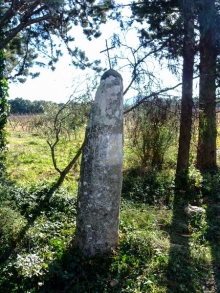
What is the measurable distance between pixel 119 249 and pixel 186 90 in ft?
17.5

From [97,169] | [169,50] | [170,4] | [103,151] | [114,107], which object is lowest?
[97,169]

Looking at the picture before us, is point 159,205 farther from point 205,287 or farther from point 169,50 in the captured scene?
point 169,50

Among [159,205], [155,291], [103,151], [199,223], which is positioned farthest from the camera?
[159,205]

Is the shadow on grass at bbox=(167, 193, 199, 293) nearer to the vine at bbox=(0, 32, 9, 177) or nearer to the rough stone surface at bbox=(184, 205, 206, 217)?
the rough stone surface at bbox=(184, 205, 206, 217)

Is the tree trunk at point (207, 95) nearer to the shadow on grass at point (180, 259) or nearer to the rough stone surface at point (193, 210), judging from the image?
the rough stone surface at point (193, 210)

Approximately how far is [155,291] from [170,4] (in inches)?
305

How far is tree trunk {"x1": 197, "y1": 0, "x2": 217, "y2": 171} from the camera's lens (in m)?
8.43

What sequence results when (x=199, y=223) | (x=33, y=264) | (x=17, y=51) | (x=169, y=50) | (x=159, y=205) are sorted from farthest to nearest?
(x=17, y=51) < (x=169, y=50) < (x=159, y=205) < (x=199, y=223) < (x=33, y=264)

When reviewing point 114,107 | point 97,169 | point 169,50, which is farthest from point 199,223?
point 169,50

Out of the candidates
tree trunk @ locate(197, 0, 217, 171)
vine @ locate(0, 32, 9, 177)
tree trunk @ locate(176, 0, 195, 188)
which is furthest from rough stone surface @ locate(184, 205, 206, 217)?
vine @ locate(0, 32, 9, 177)

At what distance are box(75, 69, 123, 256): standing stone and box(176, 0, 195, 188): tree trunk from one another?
4.05m

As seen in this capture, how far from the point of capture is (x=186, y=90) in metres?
7.86

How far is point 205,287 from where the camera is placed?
3.61 metres

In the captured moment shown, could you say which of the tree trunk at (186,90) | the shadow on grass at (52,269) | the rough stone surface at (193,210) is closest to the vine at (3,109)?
the shadow on grass at (52,269)
